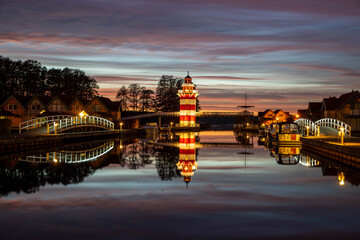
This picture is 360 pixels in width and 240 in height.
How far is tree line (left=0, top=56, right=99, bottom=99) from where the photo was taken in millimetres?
107062

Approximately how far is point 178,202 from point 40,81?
104769 millimetres

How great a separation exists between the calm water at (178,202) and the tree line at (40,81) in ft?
263

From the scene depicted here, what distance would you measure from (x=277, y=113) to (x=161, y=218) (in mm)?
145183

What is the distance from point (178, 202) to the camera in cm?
1892

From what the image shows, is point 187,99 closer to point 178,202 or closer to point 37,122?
point 37,122

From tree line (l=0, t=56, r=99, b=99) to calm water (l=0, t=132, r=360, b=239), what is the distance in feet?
263

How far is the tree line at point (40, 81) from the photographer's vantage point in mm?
107062

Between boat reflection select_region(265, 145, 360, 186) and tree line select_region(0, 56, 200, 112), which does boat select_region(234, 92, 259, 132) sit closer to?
tree line select_region(0, 56, 200, 112)

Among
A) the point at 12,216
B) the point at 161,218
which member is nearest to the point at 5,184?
the point at 12,216

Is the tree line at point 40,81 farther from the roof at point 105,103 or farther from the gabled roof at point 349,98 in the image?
the gabled roof at point 349,98

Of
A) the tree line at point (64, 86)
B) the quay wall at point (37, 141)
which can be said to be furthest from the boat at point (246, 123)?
the quay wall at point (37, 141)

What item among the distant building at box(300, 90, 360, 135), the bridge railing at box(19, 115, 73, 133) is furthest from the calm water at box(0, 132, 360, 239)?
the distant building at box(300, 90, 360, 135)

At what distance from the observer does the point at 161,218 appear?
52.2 ft

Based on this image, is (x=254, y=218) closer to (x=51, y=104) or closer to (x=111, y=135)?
(x=111, y=135)
